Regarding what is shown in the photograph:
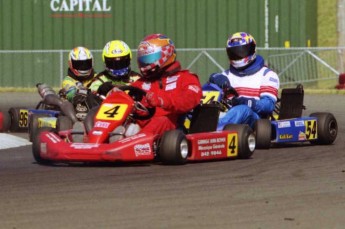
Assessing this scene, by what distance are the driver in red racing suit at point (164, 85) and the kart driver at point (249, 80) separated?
1102 millimetres

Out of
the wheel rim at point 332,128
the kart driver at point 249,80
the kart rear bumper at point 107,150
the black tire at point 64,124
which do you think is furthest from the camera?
the wheel rim at point 332,128

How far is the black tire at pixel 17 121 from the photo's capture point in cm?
1595

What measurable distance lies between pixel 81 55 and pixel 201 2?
556 inches

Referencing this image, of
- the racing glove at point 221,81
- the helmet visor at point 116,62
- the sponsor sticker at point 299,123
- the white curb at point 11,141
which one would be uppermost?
the helmet visor at point 116,62

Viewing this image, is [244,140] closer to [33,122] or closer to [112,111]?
[112,111]

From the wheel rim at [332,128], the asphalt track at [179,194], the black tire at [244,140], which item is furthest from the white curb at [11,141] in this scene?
the wheel rim at [332,128]

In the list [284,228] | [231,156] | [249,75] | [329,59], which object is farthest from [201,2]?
[284,228]

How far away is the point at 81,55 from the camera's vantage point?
50.2ft

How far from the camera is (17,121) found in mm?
15961

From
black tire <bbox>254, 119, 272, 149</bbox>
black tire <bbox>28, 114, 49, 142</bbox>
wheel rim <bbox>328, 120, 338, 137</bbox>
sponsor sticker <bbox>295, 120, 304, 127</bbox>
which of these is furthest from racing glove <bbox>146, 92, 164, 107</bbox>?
black tire <bbox>28, 114, 49, 142</bbox>

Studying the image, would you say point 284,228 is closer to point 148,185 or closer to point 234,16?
point 148,185

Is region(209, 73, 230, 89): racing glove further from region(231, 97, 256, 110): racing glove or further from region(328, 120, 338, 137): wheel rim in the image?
region(328, 120, 338, 137): wheel rim

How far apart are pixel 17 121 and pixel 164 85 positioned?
4566mm

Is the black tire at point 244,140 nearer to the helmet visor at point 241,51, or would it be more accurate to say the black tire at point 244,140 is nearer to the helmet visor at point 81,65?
the helmet visor at point 241,51
